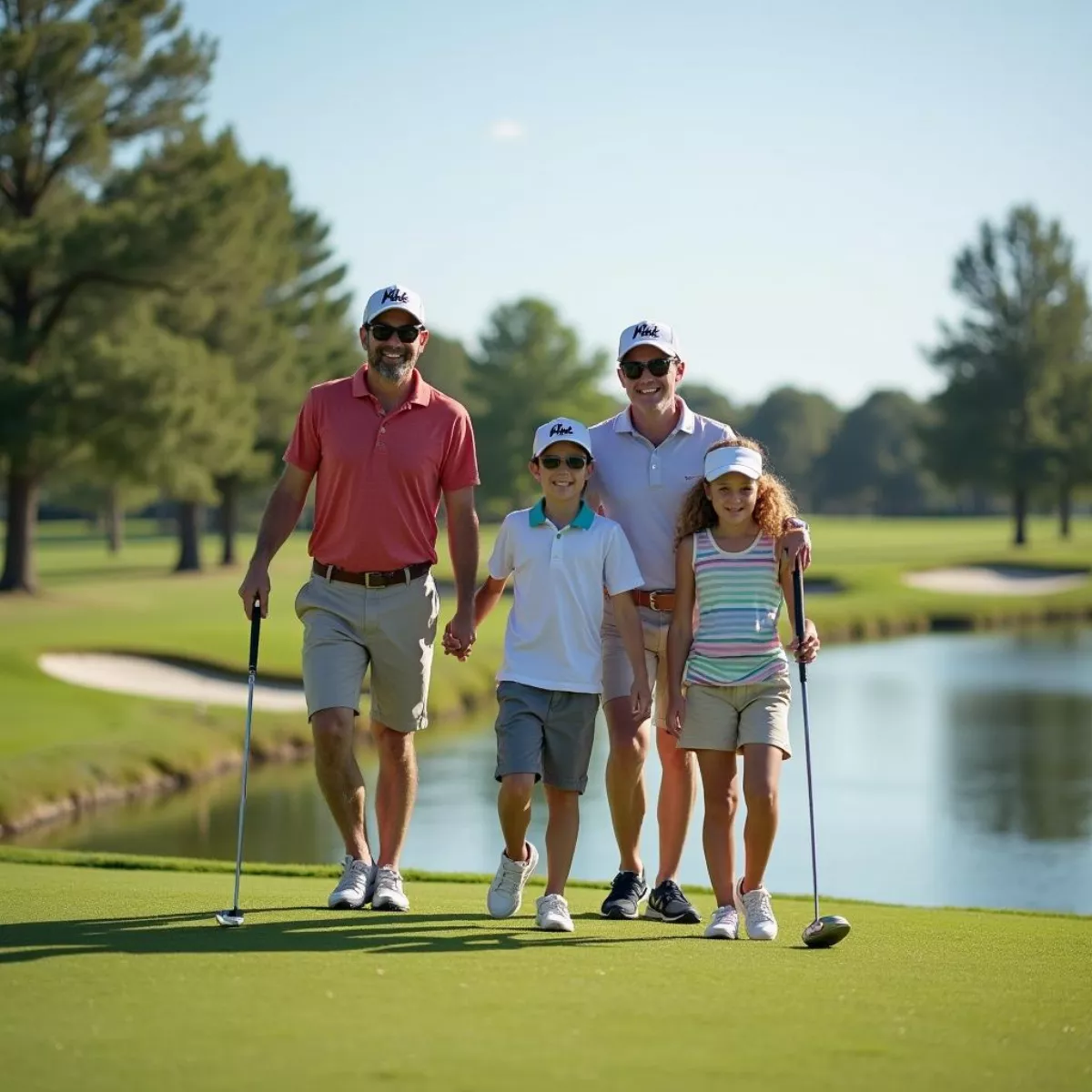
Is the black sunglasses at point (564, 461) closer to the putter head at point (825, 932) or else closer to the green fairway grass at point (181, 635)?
the putter head at point (825, 932)

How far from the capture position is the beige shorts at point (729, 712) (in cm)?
656

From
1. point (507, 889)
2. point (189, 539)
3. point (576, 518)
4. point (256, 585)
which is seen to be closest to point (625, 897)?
point (507, 889)

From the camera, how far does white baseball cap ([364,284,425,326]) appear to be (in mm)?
6832

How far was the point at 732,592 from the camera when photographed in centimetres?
667

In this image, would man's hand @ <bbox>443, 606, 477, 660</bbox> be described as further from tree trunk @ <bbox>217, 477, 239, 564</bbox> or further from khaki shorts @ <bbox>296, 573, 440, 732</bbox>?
tree trunk @ <bbox>217, 477, 239, 564</bbox>

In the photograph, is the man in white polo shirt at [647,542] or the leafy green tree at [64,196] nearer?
the man in white polo shirt at [647,542]

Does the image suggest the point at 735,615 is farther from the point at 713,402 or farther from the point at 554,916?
the point at 713,402

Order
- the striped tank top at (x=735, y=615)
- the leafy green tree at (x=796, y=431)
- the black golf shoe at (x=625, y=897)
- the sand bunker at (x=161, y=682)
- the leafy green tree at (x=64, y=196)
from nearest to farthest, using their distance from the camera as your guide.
→ 1. the striped tank top at (x=735, y=615)
2. the black golf shoe at (x=625, y=897)
3. the sand bunker at (x=161, y=682)
4. the leafy green tree at (x=64, y=196)
5. the leafy green tree at (x=796, y=431)

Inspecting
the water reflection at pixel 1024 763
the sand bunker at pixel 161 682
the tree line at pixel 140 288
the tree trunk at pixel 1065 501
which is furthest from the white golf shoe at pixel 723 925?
the tree trunk at pixel 1065 501

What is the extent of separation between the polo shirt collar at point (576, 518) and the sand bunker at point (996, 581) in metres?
39.3

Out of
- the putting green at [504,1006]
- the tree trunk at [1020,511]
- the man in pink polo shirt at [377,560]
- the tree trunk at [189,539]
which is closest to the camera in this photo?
the putting green at [504,1006]

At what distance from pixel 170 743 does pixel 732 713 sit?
1390cm

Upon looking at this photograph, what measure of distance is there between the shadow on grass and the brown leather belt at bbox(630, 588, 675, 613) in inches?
51.1

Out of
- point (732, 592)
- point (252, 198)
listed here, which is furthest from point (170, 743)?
point (252, 198)
